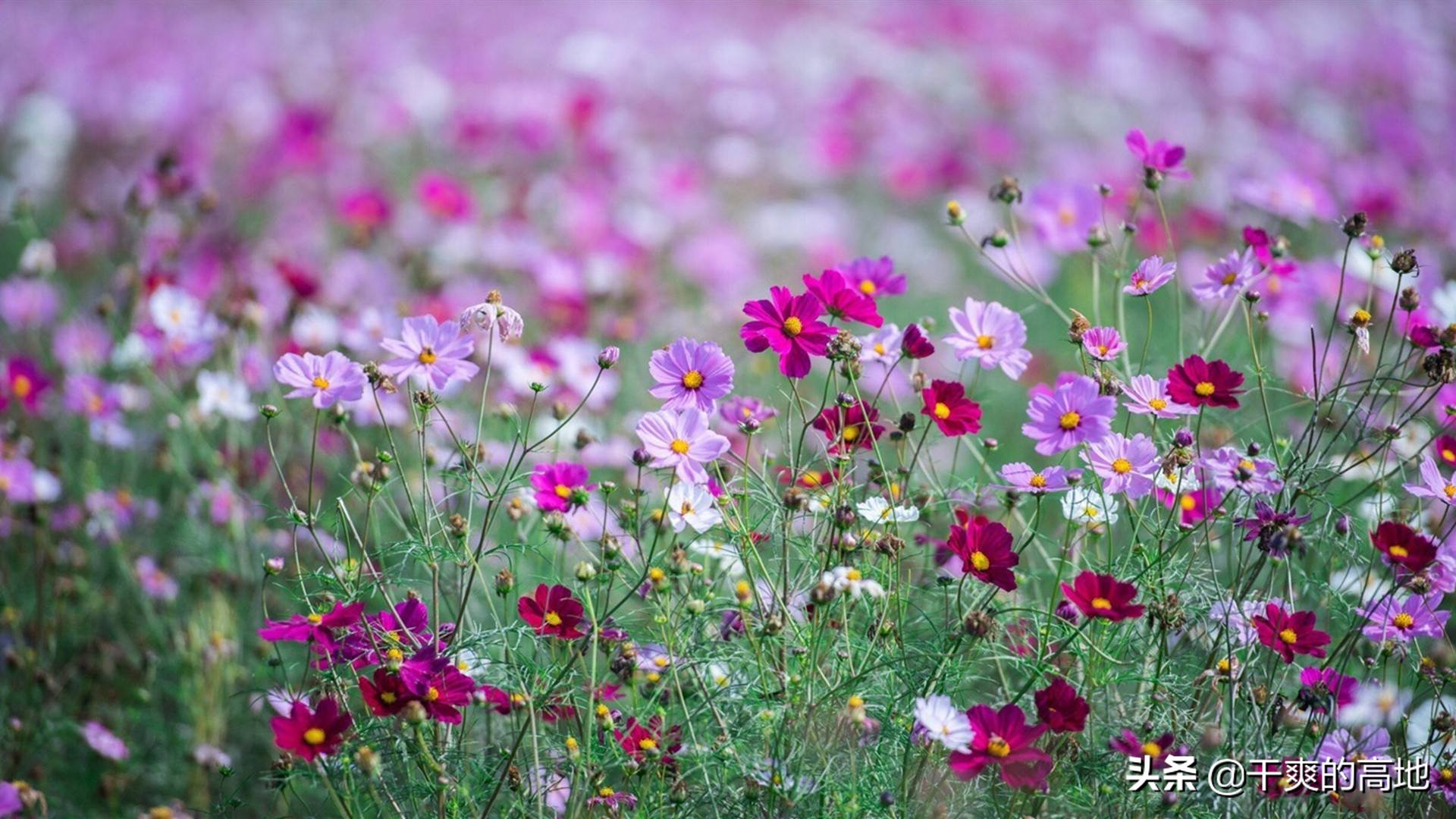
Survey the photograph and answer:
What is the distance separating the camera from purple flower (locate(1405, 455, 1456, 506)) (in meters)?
1.30

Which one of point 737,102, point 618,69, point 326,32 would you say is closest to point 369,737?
point 737,102

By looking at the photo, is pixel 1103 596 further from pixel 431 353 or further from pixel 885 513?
pixel 431 353

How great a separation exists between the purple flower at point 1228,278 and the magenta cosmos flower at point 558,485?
2.58 ft

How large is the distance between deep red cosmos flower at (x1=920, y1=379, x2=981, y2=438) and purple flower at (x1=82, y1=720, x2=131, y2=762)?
128 cm

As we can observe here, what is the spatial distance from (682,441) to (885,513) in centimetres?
23

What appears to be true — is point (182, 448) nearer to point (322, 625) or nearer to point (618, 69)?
point (322, 625)

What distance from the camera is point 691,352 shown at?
1299 mm

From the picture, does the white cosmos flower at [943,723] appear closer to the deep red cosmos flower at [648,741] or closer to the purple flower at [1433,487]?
the deep red cosmos flower at [648,741]

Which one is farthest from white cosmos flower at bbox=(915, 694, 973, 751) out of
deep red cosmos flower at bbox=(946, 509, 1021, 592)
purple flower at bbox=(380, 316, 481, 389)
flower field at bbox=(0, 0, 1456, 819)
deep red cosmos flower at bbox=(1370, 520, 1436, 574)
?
purple flower at bbox=(380, 316, 481, 389)

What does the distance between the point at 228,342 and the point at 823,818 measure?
1.67m

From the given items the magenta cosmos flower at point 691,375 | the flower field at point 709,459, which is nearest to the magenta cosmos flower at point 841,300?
the flower field at point 709,459

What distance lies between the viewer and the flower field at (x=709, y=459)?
4.12 ft

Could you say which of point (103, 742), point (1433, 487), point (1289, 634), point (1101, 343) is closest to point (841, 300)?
point (1101, 343)

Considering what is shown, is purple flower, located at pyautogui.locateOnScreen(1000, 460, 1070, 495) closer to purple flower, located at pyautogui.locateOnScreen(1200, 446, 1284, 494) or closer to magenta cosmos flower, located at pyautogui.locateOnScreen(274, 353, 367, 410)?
purple flower, located at pyautogui.locateOnScreen(1200, 446, 1284, 494)
